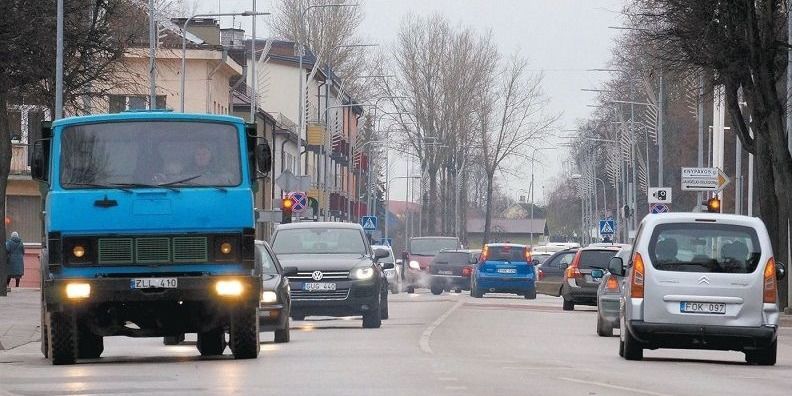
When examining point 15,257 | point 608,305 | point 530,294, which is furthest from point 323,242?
point 15,257

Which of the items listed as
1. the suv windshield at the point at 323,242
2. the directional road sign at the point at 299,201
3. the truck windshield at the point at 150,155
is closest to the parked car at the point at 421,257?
the directional road sign at the point at 299,201

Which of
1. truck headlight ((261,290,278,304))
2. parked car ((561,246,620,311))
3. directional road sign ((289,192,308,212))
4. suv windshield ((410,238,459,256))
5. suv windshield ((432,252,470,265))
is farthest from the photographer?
suv windshield ((410,238,459,256))

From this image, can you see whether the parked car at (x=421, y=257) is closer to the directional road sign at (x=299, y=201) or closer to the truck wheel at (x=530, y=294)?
the truck wheel at (x=530, y=294)

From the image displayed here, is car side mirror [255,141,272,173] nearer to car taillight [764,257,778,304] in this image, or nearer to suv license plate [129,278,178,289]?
suv license plate [129,278,178,289]

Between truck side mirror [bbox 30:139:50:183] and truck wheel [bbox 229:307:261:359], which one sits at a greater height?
truck side mirror [bbox 30:139:50:183]

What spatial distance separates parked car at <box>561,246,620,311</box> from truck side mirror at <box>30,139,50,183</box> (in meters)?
23.5

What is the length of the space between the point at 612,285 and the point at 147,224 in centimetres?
1161

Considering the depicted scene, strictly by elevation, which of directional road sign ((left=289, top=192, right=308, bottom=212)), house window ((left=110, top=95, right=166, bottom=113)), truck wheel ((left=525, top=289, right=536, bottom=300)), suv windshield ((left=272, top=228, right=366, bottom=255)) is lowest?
truck wheel ((left=525, top=289, right=536, bottom=300))

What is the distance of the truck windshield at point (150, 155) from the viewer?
20500mm

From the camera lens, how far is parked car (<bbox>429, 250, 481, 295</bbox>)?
2517 inches

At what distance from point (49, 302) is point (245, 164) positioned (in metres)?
2.44

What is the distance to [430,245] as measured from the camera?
70125 mm

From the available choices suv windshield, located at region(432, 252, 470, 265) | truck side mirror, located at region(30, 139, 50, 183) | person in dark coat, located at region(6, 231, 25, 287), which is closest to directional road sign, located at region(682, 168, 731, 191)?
suv windshield, located at region(432, 252, 470, 265)

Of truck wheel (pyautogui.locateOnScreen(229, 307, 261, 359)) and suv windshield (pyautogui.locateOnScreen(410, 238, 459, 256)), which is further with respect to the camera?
suv windshield (pyautogui.locateOnScreen(410, 238, 459, 256))
